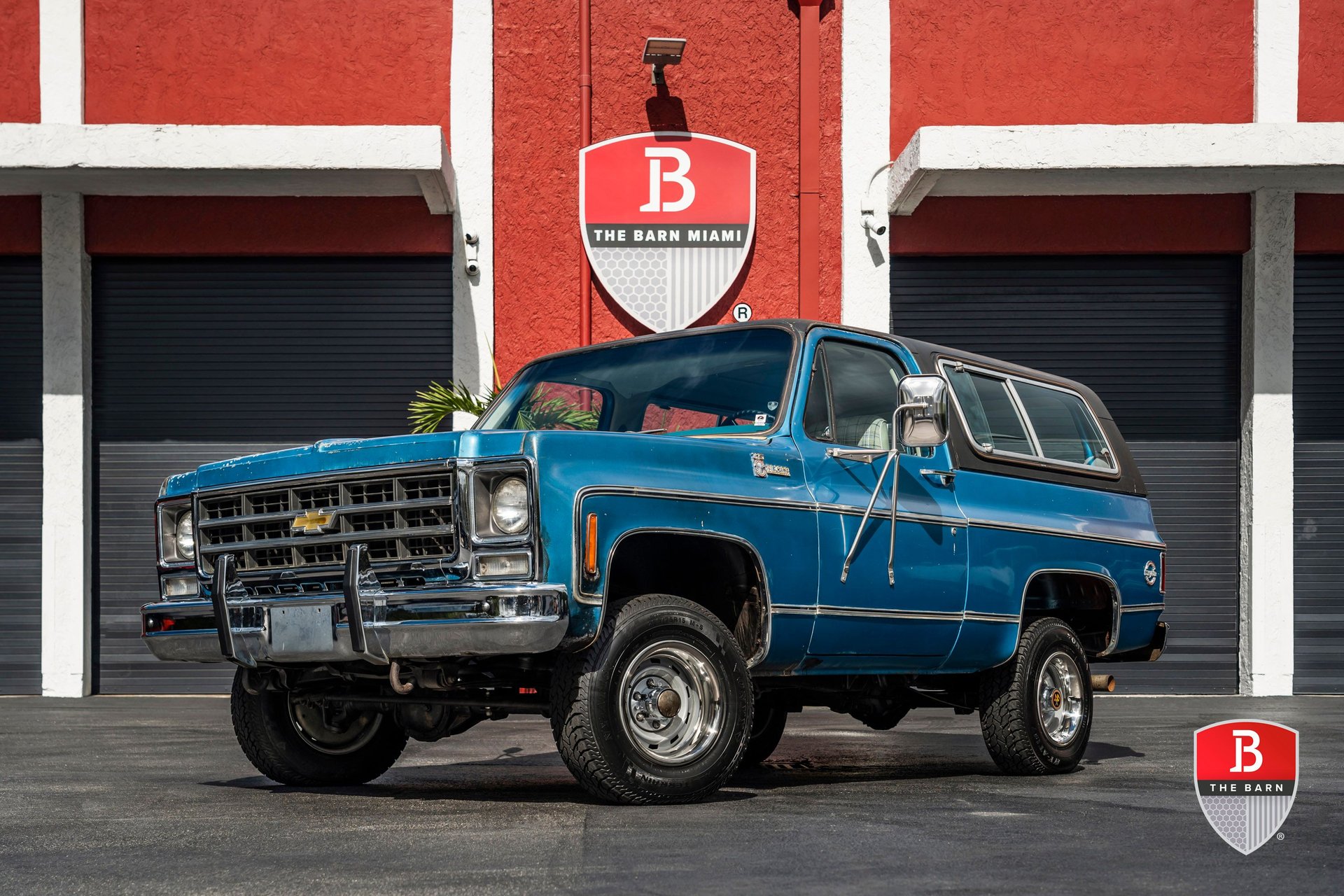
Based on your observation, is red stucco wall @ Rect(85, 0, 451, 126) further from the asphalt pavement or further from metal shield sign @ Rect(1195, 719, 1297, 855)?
metal shield sign @ Rect(1195, 719, 1297, 855)

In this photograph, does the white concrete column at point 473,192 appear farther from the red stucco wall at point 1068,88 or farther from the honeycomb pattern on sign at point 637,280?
the red stucco wall at point 1068,88

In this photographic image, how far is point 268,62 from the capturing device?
15.4 meters

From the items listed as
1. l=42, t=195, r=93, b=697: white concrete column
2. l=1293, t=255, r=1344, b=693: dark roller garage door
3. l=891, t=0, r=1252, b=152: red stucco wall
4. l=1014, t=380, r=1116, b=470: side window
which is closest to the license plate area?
l=1014, t=380, r=1116, b=470: side window

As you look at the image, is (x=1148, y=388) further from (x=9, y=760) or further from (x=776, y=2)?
(x=9, y=760)

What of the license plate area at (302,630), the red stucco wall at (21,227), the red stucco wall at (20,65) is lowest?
the license plate area at (302,630)

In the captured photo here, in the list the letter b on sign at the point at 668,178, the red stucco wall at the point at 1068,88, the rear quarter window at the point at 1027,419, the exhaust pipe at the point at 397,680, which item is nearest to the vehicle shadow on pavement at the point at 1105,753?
the rear quarter window at the point at 1027,419

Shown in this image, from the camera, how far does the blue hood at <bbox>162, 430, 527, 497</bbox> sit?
19.2 ft

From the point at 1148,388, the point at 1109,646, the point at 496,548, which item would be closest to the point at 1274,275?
the point at 1148,388

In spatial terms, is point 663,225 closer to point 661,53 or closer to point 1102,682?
point 661,53

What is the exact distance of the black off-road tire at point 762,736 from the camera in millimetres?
8797

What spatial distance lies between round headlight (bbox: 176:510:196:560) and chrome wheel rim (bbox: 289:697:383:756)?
803 mm

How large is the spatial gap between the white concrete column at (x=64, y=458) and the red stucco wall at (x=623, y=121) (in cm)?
399

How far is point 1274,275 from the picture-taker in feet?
50.7

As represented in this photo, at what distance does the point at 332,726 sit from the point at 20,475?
9.31m
